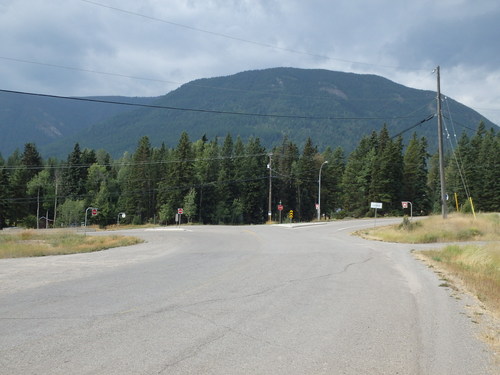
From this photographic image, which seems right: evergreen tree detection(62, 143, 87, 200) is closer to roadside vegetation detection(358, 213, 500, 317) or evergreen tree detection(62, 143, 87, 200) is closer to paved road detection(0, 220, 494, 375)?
roadside vegetation detection(358, 213, 500, 317)

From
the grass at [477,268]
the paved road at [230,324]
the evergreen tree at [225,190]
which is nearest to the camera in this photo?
the paved road at [230,324]

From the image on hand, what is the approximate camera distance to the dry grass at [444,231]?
30.3 meters

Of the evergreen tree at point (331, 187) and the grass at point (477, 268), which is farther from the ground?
the evergreen tree at point (331, 187)

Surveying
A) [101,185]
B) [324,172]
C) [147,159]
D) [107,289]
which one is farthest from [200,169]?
[107,289]

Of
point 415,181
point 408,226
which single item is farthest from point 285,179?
point 408,226

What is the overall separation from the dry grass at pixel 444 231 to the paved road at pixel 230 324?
60.0ft

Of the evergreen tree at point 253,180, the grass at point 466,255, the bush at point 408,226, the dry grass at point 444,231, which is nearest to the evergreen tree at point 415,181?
the evergreen tree at point 253,180

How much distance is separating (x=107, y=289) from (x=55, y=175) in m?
86.4

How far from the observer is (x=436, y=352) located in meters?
5.85

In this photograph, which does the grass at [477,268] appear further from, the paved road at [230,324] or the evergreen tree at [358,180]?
the evergreen tree at [358,180]

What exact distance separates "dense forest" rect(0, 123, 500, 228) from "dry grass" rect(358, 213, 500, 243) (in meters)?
41.8

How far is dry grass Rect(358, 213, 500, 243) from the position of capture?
3027cm

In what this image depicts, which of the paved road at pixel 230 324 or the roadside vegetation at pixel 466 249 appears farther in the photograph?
the roadside vegetation at pixel 466 249

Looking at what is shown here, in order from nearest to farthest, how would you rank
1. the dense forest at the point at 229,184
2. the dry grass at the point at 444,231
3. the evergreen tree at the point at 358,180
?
the dry grass at the point at 444,231 < the dense forest at the point at 229,184 < the evergreen tree at the point at 358,180
